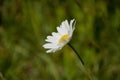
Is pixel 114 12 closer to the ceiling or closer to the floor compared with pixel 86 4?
closer to the floor

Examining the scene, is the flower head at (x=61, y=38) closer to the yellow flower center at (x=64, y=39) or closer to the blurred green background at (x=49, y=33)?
the yellow flower center at (x=64, y=39)

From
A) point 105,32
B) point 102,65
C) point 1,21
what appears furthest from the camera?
point 1,21

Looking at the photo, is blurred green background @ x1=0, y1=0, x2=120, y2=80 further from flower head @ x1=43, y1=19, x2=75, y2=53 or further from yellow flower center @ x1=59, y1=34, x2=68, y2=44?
yellow flower center @ x1=59, y1=34, x2=68, y2=44

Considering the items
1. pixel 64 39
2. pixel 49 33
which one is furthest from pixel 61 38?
pixel 49 33

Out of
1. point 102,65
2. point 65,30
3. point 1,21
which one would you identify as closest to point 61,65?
point 102,65

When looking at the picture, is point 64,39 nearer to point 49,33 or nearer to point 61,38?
point 61,38

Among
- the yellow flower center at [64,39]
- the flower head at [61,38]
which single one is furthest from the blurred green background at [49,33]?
the yellow flower center at [64,39]

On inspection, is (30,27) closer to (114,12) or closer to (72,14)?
(72,14)

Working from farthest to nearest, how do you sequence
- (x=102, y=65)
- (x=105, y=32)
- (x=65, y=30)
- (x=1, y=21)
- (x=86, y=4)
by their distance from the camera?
(x=1, y=21) < (x=86, y=4) < (x=105, y=32) < (x=102, y=65) < (x=65, y=30)
